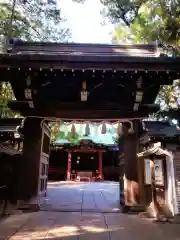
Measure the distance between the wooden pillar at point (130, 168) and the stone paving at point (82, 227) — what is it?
0.60m

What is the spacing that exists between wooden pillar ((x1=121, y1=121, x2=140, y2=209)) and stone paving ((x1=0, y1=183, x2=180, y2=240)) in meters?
0.60

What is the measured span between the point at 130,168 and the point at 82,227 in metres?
2.50

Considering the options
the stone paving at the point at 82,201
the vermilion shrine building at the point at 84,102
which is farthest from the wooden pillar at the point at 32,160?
the stone paving at the point at 82,201

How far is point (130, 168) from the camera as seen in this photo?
7.04m

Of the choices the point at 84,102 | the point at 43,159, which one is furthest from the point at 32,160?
the point at 84,102

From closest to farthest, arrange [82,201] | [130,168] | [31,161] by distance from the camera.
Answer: [31,161]
[130,168]
[82,201]

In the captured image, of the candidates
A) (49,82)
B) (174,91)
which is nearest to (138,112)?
(49,82)

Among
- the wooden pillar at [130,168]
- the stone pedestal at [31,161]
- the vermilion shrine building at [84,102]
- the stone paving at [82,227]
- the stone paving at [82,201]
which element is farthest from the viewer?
the stone paving at [82,201]

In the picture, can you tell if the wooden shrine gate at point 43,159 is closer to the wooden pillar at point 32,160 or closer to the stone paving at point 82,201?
the wooden pillar at point 32,160

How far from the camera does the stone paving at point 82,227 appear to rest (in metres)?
4.46

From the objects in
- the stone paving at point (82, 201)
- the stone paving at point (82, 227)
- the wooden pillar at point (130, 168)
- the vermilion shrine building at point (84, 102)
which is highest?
the vermilion shrine building at point (84, 102)

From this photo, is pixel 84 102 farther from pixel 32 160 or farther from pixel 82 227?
pixel 82 227

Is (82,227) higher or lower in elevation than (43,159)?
lower

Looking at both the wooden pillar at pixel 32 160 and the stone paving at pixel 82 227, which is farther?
the wooden pillar at pixel 32 160
